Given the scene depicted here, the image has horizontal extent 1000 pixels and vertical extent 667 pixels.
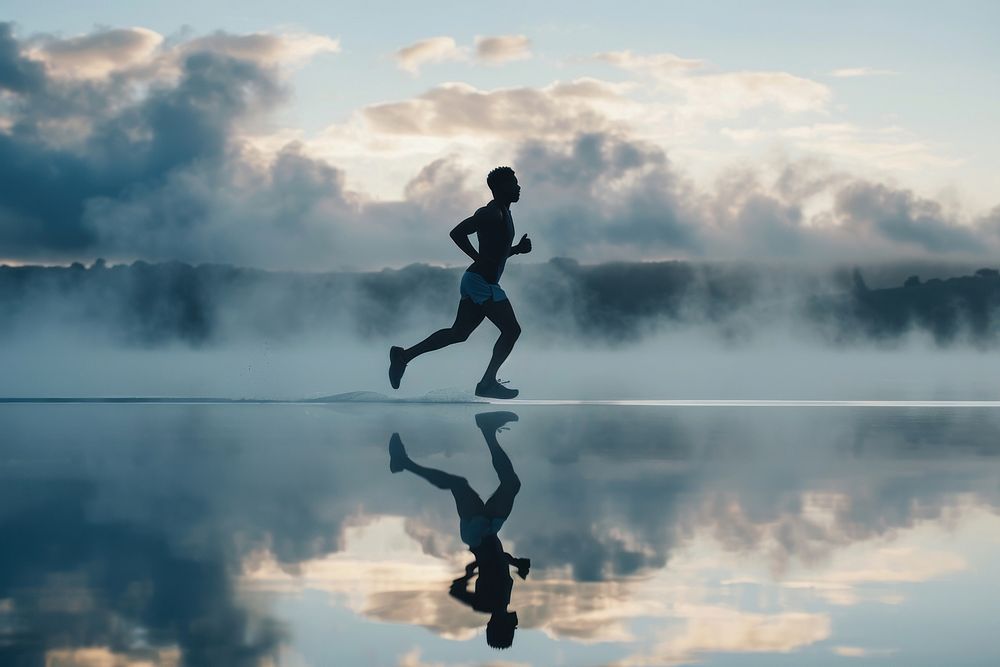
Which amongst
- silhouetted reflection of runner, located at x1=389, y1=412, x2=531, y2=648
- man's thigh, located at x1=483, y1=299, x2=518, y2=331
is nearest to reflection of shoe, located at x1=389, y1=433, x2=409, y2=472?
silhouetted reflection of runner, located at x1=389, y1=412, x2=531, y2=648

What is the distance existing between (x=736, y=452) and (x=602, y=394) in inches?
278

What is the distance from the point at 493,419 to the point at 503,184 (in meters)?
2.39

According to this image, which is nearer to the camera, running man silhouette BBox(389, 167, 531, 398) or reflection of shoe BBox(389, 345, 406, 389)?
running man silhouette BBox(389, 167, 531, 398)

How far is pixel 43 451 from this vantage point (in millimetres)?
8922

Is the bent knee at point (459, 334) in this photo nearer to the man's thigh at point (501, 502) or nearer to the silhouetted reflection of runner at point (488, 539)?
the silhouetted reflection of runner at point (488, 539)

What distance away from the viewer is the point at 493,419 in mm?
11836

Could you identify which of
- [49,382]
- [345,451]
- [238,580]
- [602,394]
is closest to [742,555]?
[238,580]

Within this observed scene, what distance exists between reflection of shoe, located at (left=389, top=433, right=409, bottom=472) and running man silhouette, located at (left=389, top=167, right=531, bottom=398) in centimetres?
235

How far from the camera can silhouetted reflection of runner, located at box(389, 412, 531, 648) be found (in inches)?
152

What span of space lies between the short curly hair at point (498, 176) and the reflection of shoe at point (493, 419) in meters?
2.35

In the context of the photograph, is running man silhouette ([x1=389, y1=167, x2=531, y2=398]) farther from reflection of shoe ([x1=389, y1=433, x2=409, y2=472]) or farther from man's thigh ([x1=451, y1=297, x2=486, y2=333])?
reflection of shoe ([x1=389, y1=433, x2=409, y2=472])

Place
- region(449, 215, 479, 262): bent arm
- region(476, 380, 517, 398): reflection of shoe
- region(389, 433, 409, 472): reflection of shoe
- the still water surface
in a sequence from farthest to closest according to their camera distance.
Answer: region(476, 380, 517, 398): reflection of shoe, region(449, 215, 479, 262): bent arm, region(389, 433, 409, 472): reflection of shoe, the still water surface

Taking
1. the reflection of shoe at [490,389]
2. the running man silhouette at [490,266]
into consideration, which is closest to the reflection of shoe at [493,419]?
the reflection of shoe at [490,389]

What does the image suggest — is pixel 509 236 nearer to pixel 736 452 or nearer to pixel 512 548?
pixel 736 452
